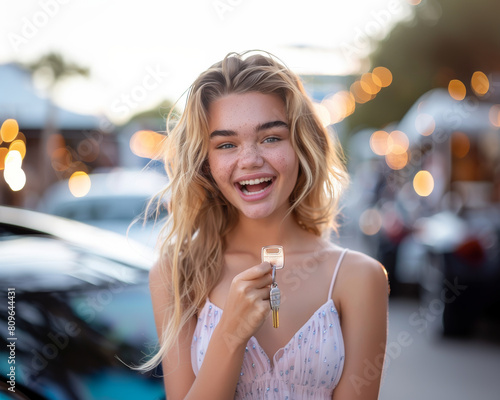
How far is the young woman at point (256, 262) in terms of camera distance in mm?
2289

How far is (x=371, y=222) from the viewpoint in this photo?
14.3 m

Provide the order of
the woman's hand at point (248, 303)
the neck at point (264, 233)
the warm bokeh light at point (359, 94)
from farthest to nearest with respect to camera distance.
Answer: the warm bokeh light at point (359, 94), the neck at point (264, 233), the woman's hand at point (248, 303)

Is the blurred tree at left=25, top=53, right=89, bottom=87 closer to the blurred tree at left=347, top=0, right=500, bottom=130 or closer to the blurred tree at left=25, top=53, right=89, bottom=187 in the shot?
the blurred tree at left=25, top=53, right=89, bottom=187

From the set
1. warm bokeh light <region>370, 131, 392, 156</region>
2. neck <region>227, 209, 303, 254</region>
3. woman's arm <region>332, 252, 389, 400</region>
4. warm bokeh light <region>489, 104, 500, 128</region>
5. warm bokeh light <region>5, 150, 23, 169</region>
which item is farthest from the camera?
warm bokeh light <region>370, 131, 392, 156</region>

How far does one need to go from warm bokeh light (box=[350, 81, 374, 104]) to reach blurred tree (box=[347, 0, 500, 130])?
457cm

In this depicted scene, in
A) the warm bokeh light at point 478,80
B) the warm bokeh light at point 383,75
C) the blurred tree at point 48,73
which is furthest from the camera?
the warm bokeh light at point 383,75

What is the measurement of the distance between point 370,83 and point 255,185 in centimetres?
2644

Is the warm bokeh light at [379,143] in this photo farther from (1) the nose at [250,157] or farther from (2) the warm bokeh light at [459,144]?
(1) the nose at [250,157]

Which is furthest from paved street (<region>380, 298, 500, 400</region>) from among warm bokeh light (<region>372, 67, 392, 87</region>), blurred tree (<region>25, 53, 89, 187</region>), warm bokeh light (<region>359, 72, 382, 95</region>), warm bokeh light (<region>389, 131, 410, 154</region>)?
warm bokeh light (<region>359, 72, 382, 95</region>)

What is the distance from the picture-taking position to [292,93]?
8.14ft

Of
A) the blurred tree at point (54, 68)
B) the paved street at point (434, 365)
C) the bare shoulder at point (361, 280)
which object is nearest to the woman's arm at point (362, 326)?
the bare shoulder at point (361, 280)

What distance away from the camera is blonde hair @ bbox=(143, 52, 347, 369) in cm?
246

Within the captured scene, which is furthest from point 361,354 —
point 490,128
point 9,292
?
point 490,128

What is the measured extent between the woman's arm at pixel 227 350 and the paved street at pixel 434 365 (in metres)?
3.42
